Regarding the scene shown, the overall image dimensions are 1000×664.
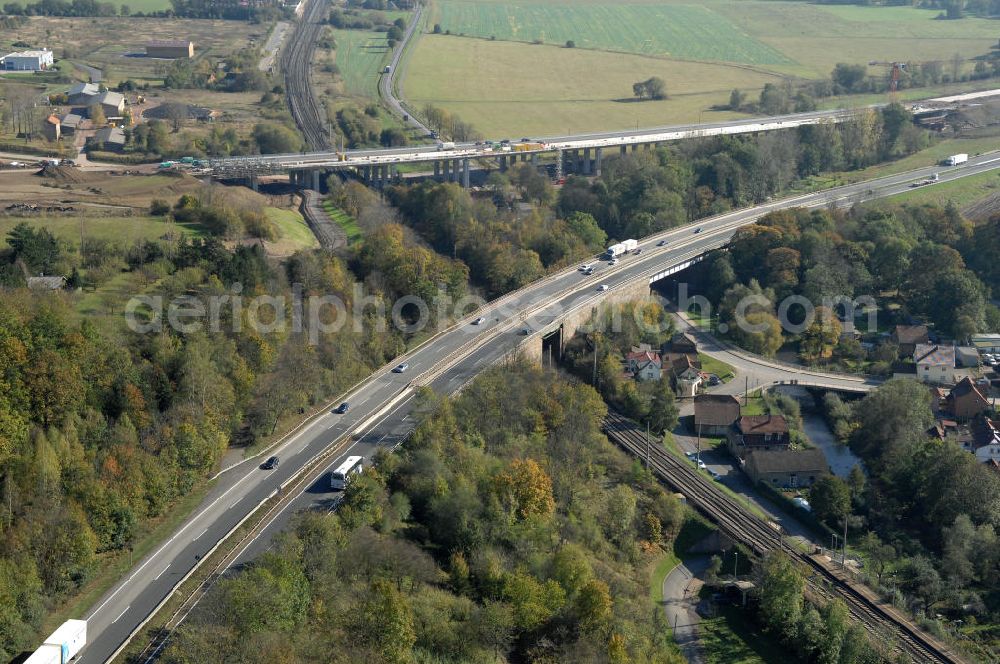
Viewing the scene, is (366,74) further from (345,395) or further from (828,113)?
(345,395)

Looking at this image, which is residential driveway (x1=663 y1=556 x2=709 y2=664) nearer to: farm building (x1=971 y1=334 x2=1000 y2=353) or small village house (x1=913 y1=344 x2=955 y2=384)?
small village house (x1=913 y1=344 x2=955 y2=384)

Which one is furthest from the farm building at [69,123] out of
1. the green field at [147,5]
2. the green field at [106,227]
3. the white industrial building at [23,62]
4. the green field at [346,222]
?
the green field at [147,5]

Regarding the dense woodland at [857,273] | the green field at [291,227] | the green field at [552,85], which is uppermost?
the green field at [552,85]

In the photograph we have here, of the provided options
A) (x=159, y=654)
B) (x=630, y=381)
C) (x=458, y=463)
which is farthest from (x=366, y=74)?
(x=159, y=654)

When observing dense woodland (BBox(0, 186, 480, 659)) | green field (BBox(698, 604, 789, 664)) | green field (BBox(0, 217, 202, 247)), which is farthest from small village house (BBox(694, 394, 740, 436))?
green field (BBox(0, 217, 202, 247))

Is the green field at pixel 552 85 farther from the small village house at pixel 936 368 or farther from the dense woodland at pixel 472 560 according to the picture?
the dense woodland at pixel 472 560

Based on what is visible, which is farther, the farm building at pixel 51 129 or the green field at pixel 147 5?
the green field at pixel 147 5

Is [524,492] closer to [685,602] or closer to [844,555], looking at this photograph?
[685,602]
